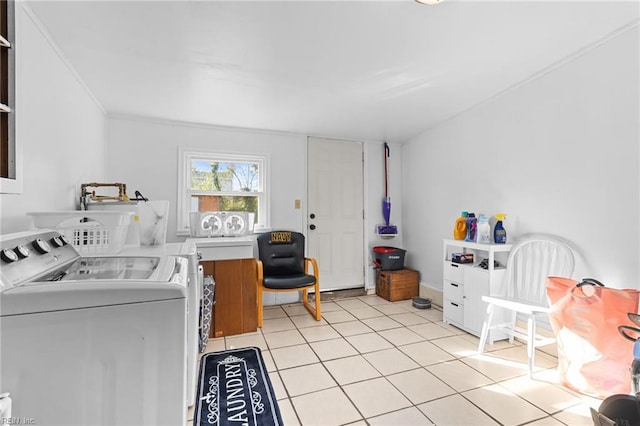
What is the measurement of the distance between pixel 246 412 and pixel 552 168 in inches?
110

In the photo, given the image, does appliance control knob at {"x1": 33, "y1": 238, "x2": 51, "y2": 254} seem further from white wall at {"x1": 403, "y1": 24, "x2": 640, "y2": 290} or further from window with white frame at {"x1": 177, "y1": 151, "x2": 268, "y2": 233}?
white wall at {"x1": 403, "y1": 24, "x2": 640, "y2": 290}

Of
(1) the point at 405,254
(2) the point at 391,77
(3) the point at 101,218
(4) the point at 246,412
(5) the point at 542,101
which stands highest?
(2) the point at 391,77

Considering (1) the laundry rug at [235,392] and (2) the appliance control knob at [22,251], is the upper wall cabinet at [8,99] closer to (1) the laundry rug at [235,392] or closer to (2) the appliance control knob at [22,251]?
(2) the appliance control knob at [22,251]

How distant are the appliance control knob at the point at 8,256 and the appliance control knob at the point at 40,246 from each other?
0.19 metres

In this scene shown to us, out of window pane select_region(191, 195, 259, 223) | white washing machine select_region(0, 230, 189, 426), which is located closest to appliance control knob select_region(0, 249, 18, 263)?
white washing machine select_region(0, 230, 189, 426)

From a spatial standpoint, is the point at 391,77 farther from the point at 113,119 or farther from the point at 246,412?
the point at 113,119

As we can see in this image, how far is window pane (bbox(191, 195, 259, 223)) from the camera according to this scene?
135 inches

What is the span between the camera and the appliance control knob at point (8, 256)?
0.91 metres

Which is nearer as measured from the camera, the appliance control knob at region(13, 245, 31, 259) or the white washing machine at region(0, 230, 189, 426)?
the white washing machine at region(0, 230, 189, 426)

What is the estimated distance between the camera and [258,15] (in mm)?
1634

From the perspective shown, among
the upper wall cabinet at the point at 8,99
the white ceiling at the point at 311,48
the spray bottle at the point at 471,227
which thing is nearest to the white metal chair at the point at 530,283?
the spray bottle at the point at 471,227

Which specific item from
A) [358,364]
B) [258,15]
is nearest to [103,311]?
[258,15]

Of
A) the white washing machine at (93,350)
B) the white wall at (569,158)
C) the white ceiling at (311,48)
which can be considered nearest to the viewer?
the white washing machine at (93,350)

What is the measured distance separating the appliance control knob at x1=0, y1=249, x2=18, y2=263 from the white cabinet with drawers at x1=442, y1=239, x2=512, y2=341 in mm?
2909
